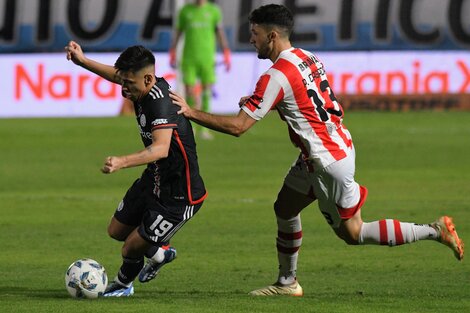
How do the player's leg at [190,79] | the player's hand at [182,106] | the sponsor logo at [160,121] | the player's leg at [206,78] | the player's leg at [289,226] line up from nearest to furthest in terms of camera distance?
the player's hand at [182,106], the sponsor logo at [160,121], the player's leg at [289,226], the player's leg at [190,79], the player's leg at [206,78]

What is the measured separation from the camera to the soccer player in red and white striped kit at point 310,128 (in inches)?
337

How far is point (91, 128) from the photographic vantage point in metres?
24.2

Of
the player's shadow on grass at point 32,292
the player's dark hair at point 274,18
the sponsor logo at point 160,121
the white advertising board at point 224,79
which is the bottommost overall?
the white advertising board at point 224,79

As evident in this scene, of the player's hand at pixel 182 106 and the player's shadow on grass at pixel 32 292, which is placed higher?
the player's hand at pixel 182 106

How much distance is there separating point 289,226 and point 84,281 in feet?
5.16

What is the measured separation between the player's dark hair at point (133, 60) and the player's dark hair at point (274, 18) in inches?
31.3

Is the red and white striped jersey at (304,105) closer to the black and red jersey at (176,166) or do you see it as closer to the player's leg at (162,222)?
the black and red jersey at (176,166)

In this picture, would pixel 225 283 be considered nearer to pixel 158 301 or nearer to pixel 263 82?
pixel 158 301

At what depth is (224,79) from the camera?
89.6ft

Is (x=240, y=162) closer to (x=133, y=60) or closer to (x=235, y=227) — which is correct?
(x=235, y=227)

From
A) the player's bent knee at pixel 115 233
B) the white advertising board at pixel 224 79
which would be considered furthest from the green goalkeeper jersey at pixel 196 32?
the player's bent knee at pixel 115 233

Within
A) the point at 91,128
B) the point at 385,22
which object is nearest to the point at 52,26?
the point at 91,128

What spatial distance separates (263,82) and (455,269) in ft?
9.26

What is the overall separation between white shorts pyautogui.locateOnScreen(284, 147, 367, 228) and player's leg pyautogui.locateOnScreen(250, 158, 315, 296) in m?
0.07
